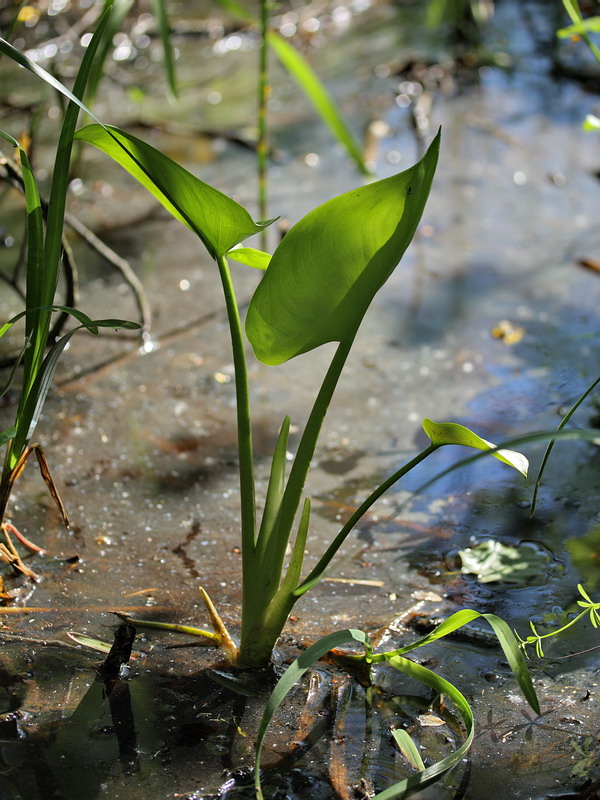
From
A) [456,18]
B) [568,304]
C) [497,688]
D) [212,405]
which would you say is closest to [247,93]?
[456,18]

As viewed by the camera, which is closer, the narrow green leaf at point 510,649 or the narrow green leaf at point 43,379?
the narrow green leaf at point 510,649

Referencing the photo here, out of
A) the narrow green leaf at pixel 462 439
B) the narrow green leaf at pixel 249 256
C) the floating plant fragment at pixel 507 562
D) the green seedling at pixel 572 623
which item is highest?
the narrow green leaf at pixel 249 256

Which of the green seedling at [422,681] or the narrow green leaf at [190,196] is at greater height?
the narrow green leaf at [190,196]

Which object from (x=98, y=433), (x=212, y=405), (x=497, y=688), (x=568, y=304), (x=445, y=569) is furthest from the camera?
(x=568, y=304)

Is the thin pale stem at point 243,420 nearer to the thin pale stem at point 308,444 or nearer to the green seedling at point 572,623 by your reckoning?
the thin pale stem at point 308,444

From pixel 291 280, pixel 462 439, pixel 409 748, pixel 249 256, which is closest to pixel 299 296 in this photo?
pixel 291 280

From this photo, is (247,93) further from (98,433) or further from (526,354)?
(98,433)

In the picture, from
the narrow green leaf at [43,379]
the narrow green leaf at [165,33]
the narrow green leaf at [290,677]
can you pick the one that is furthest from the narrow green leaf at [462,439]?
the narrow green leaf at [165,33]
